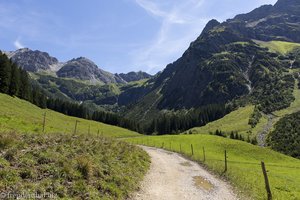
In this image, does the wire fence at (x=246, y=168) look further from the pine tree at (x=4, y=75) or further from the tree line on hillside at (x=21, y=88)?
the tree line on hillside at (x=21, y=88)

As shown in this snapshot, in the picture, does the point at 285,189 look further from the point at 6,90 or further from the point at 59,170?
the point at 6,90

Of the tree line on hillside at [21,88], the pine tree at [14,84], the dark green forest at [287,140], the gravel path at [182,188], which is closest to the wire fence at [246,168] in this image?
the gravel path at [182,188]

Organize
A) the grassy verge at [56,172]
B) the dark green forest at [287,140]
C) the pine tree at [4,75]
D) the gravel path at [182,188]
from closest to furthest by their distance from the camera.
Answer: the grassy verge at [56,172] < the gravel path at [182,188] < the pine tree at [4,75] < the dark green forest at [287,140]

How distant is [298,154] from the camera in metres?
154

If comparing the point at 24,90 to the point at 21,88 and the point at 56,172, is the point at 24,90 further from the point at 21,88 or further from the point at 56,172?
the point at 56,172

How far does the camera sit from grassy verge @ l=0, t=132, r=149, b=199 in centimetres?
Result: 1652

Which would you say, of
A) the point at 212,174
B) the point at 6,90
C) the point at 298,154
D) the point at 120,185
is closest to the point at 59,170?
the point at 120,185

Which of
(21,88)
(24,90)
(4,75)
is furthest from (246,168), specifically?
(24,90)

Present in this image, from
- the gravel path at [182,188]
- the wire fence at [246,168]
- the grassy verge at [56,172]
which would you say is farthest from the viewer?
the wire fence at [246,168]

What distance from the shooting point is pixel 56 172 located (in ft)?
61.8

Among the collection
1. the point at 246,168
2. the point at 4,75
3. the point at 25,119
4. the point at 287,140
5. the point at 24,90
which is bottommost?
the point at 246,168

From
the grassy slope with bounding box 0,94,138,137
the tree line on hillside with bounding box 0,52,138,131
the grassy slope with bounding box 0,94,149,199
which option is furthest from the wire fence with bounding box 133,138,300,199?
the tree line on hillside with bounding box 0,52,138,131

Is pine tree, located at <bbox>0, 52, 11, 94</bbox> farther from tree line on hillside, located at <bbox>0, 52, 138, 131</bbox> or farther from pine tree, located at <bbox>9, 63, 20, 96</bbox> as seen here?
pine tree, located at <bbox>9, 63, 20, 96</bbox>

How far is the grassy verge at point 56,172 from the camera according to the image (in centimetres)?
1652
